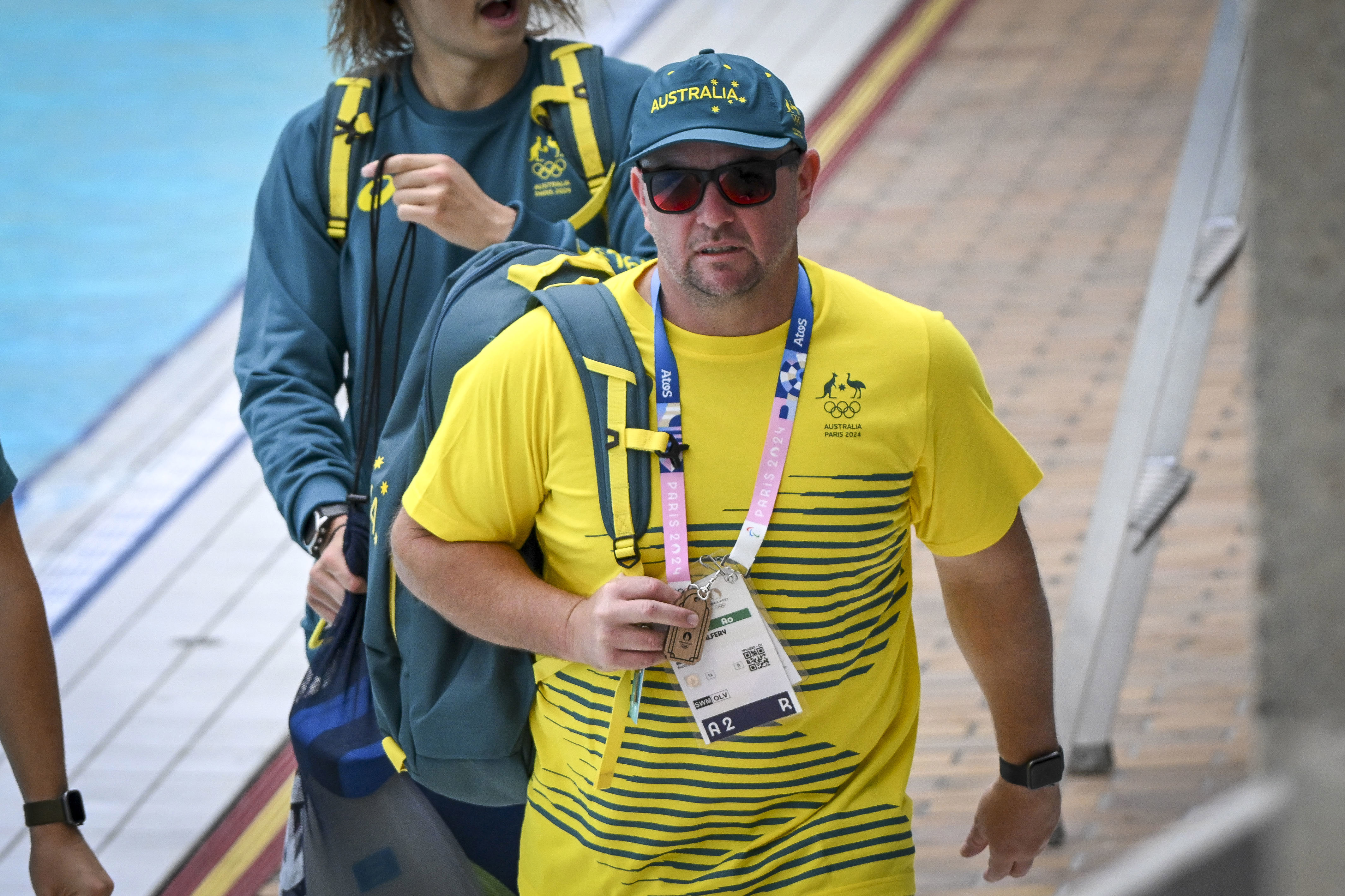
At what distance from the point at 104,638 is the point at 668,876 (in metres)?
3.82

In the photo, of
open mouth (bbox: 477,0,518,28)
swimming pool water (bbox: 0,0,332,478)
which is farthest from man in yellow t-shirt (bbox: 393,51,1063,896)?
swimming pool water (bbox: 0,0,332,478)

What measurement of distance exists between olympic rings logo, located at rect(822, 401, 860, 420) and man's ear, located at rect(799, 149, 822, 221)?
304 mm

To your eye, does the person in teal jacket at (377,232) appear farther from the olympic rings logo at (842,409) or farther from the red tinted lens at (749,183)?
the olympic rings logo at (842,409)

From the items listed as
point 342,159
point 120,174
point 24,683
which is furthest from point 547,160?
point 120,174

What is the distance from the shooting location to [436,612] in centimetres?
241

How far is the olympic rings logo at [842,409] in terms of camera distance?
2.23 m

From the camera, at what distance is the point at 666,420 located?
222cm

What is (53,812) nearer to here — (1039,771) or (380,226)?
(380,226)

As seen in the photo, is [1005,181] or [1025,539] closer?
[1025,539]

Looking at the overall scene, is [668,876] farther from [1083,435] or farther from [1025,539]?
[1083,435]

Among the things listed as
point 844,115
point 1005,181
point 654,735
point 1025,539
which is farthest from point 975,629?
point 844,115

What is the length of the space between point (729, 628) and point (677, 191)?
617 millimetres

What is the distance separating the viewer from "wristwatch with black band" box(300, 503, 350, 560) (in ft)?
9.21

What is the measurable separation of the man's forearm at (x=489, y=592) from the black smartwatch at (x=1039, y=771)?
2.65 ft
